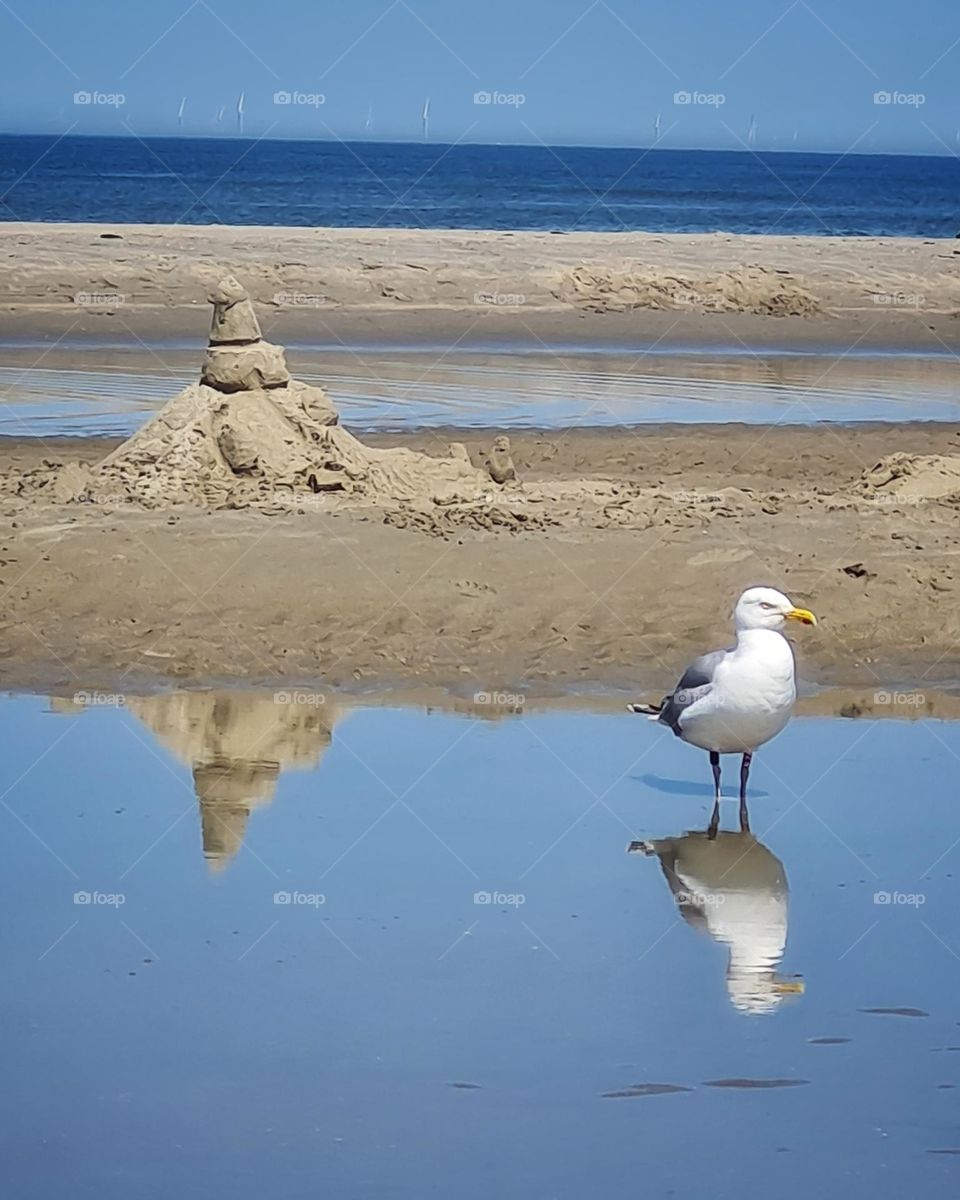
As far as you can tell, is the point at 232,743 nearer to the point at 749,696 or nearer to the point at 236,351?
the point at 749,696

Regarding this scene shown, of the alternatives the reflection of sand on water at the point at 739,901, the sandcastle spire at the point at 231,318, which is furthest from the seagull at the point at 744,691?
the sandcastle spire at the point at 231,318

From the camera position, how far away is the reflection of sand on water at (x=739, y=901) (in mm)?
6867

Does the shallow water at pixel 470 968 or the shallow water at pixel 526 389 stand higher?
the shallow water at pixel 526 389

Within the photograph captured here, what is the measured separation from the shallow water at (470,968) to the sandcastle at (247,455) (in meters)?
4.06

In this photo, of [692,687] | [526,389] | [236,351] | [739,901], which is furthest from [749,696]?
[526,389]

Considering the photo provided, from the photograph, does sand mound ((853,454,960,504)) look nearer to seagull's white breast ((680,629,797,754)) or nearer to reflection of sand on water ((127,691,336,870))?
reflection of sand on water ((127,691,336,870))

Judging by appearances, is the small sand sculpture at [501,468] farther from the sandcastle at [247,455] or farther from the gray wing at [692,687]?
the gray wing at [692,687]

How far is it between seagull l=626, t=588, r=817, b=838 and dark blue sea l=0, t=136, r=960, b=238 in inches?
1955

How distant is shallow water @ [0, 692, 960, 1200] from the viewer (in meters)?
5.59

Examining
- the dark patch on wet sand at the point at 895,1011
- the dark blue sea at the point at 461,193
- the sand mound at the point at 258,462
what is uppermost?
the dark blue sea at the point at 461,193

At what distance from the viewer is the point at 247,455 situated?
1441cm

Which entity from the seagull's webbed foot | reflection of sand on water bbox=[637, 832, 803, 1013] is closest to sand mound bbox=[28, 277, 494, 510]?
the seagull's webbed foot

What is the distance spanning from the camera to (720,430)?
1900 centimetres

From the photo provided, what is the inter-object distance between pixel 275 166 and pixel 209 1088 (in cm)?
10587
